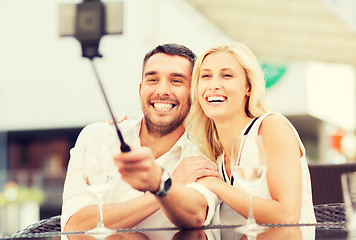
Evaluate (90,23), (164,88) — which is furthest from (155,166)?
(164,88)

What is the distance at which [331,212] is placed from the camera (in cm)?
210

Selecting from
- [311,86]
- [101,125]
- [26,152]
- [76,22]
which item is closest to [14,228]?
[101,125]

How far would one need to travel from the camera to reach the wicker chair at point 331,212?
206 cm

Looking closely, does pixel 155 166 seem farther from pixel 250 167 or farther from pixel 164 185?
pixel 250 167

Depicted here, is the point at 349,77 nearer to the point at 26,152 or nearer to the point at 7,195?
the point at 26,152

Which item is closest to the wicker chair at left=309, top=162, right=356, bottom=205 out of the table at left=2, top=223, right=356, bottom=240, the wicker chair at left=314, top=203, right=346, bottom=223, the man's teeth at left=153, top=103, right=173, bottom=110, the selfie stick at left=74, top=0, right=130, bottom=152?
the wicker chair at left=314, top=203, right=346, bottom=223

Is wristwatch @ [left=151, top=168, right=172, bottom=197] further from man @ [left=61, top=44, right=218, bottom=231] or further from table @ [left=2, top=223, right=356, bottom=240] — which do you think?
table @ [left=2, top=223, right=356, bottom=240]

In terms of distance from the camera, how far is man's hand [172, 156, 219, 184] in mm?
1936

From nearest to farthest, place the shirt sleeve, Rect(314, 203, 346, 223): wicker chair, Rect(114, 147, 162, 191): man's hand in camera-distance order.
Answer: Rect(114, 147, 162, 191): man's hand, the shirt sleeve, Rect(314, 203, 346, 223): wicker chair

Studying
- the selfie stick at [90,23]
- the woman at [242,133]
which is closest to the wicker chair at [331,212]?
the woman at [242,133]

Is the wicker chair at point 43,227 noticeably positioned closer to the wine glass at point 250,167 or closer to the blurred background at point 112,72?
the wine glass at point 250,167

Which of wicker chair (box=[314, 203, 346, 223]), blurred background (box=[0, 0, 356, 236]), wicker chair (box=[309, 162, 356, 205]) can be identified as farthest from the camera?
blurred background (box=[0, 0, 356, 236])

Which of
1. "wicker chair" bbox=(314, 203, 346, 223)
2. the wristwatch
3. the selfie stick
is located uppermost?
the selfie stick

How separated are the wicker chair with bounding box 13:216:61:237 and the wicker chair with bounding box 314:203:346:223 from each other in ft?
3.38
